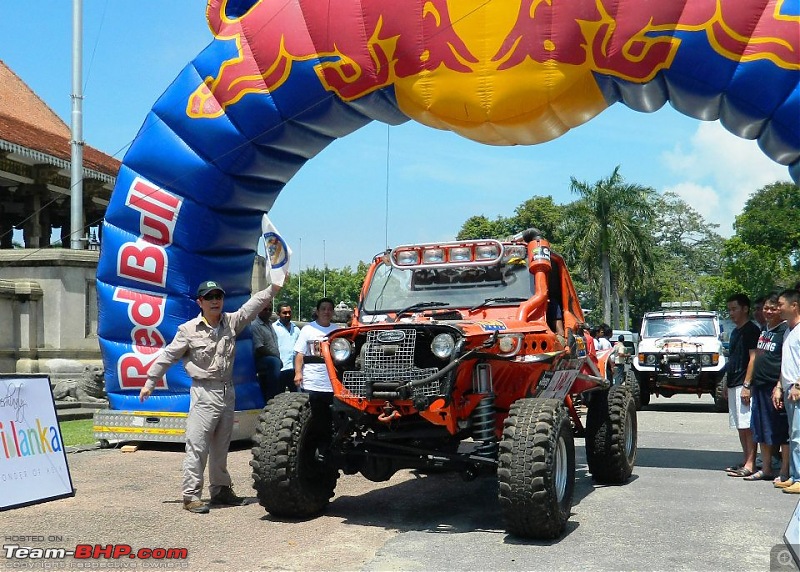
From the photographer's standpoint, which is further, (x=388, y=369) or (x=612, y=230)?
(x=612, y=230)

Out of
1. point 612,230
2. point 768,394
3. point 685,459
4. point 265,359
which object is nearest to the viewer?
point 768,394

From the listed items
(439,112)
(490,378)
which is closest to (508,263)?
(490,378)

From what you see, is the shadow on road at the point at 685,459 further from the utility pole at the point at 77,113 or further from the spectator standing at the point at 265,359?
the utility pole at the point at 77,113

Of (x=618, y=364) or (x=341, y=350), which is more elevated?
(x=341, y=350)

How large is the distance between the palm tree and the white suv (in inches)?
956

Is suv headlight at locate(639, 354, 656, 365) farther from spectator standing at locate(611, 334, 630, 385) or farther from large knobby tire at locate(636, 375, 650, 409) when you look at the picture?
spectator standing at locate(611, 334, 630, 385)

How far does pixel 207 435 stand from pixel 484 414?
2.40m

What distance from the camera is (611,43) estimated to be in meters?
8.88

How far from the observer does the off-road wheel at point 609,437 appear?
831 centimetres

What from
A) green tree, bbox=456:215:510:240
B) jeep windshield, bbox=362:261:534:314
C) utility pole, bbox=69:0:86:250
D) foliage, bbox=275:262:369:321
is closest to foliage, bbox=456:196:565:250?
green tree, bbox=456:215:510:240

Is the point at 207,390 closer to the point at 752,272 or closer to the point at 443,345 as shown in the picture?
the point at 443,345

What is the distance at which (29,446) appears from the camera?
7129 mm

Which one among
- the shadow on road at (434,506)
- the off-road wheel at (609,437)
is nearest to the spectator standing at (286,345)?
the shadow on road at (434,506)

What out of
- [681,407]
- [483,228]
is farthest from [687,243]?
[681,407]
